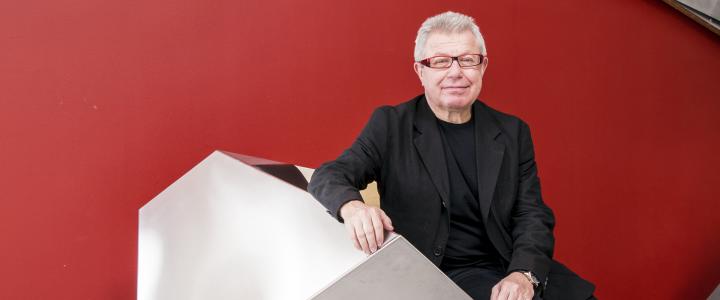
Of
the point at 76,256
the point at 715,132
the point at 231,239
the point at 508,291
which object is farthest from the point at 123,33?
the point at 715,132

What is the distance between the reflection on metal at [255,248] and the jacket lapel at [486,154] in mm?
363

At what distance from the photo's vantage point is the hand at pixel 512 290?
108 cm

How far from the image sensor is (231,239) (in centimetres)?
114

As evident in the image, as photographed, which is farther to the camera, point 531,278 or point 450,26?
point 450,26

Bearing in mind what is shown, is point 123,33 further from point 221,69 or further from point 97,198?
point 97,198

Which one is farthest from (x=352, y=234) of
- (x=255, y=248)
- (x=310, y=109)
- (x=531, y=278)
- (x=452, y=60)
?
(x=310, y=109)

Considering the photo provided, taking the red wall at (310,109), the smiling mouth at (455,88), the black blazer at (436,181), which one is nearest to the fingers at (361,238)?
the black blazer at (436,181)

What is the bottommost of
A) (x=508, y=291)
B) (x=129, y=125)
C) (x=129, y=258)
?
(x=129, y=258)

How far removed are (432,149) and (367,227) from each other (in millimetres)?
459

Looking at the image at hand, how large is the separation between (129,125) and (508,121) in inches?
40.7

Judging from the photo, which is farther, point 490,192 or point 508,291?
point 490,192

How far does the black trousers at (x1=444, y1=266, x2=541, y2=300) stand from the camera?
1.21 m

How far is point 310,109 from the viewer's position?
2031 millimetres

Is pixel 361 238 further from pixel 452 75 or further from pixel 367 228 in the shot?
pixel 452 75
